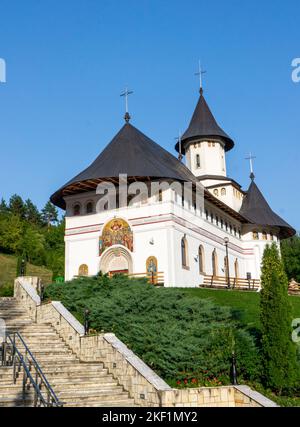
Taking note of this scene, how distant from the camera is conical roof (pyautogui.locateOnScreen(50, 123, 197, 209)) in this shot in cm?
3034

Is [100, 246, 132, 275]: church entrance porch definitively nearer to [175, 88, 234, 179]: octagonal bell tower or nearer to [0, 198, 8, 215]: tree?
[175, 88, 234, 179]: octagonal bell tower

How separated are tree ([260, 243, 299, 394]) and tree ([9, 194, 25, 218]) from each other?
8881 cm

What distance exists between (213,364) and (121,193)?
19070 mm

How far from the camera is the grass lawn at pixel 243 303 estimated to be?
19.2 m

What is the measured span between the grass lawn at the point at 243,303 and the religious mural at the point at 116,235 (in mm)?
6108

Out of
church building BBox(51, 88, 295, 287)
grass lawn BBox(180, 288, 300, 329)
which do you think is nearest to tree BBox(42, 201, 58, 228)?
church building BBox(51, 88, 295, 287)

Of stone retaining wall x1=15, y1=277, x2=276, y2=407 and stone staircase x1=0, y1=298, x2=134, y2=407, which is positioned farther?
stone staircase x1=0, y1=298, x2=134, y2=407

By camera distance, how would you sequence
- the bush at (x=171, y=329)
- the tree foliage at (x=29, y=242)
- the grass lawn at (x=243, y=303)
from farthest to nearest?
the tree foliage at (x=29, y=242)
the grass lawn at (x=243, y=303)
the bush at (x=171, y=329)

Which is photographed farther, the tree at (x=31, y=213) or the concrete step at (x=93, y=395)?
the tree at (x=31, y=213)

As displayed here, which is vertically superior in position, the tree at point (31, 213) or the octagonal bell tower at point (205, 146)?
the tree at point (31, 213)

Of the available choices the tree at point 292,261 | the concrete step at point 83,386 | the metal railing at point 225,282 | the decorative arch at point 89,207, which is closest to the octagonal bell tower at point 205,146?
the metal railing at point 225,282

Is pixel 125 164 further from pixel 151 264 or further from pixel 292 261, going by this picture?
pixel 292 261

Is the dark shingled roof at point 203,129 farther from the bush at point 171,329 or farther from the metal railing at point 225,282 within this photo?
the bush at point 171,329
